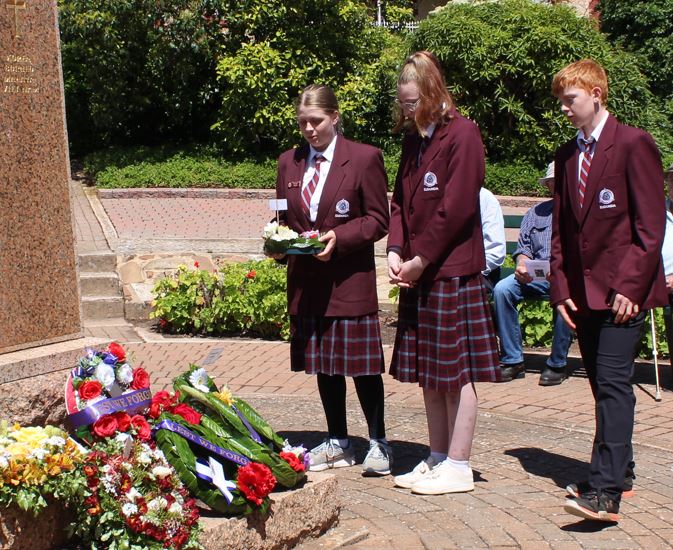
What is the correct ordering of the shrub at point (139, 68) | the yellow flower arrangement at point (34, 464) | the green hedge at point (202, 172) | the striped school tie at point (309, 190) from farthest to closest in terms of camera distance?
the shrub at point (139, 68)
the green hedge at point (202, 172)
the striped school tie at point (309, 190)
the yellow flower arrangement at point (34, 464)

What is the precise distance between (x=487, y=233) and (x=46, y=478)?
396 cm

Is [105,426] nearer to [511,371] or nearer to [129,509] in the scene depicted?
[129,509]

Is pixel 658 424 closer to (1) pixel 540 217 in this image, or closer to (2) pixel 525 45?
(1) pixel 540 217

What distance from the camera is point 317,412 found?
6.25 meters

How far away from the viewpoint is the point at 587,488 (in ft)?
15.1

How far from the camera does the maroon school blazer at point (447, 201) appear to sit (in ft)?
14.7

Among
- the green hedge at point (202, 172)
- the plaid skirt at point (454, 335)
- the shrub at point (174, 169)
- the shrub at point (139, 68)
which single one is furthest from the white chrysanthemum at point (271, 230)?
the shrub at point (139, 68)

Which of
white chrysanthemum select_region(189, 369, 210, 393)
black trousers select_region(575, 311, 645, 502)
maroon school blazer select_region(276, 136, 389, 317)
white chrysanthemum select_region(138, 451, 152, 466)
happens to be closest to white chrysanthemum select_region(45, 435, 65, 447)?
white chrysanthemum select_region(138, 451, 152, 466)

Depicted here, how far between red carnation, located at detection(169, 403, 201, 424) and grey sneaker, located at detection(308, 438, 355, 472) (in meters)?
1.13

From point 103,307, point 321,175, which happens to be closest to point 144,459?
point 321,175

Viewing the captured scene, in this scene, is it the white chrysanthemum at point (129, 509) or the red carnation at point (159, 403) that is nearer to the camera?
the white chrysanthemum at point (129, 509)

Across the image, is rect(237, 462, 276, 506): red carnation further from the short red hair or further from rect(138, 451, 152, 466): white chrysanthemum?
the short red hair

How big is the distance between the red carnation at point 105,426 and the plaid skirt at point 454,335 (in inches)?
59.4

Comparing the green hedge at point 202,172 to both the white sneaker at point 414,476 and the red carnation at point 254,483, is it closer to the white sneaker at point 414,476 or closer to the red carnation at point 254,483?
the white sneaker at point 414,476
